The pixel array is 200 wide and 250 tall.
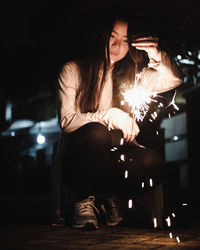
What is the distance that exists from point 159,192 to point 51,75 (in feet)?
13.8

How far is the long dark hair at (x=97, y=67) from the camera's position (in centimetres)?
259

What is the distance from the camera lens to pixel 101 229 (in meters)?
2.19

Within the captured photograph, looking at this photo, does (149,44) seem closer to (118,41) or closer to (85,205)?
(118,41)

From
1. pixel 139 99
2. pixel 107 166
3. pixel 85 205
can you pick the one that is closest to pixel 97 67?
pixel 139 99

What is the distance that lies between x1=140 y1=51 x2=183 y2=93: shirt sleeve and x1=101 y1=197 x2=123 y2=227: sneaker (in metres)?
0.87

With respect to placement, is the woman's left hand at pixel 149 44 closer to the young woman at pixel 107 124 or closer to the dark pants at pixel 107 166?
the young woman at pixel 107 124

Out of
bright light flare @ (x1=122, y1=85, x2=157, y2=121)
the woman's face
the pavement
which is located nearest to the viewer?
the pavement

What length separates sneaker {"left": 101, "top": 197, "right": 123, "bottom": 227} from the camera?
242 centimetres

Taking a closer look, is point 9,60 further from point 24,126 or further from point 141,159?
point 24,126

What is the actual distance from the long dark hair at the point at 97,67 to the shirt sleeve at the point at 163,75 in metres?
0.17

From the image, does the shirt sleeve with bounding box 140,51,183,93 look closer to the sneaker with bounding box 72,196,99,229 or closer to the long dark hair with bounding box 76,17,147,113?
the long dark hair with bounding box 76,17,147,113

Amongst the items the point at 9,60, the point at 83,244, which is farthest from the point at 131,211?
the point at 9,60

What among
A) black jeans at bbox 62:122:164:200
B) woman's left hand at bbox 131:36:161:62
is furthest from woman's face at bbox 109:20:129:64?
black jeans at bbox 62:122:164:200

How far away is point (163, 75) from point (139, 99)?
250 mm
